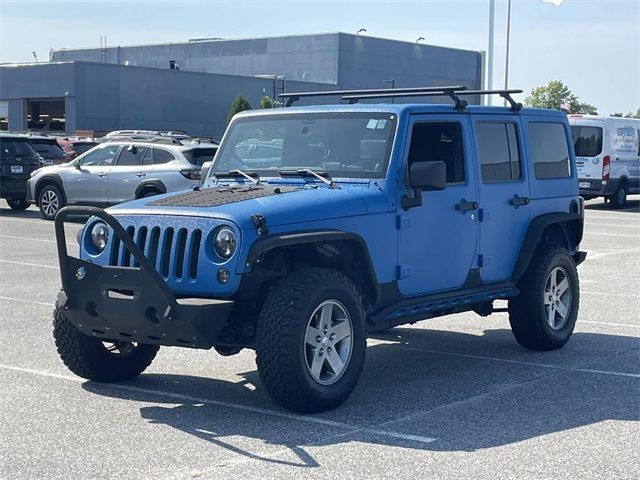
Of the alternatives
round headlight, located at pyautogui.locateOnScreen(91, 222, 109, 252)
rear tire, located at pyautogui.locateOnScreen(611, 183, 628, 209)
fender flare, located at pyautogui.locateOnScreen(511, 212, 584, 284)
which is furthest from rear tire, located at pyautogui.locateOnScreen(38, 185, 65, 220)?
round headlight, located at pyautogui.locateOnScreen(91, 222, 109, 252)

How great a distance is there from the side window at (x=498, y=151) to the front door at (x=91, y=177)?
13.7m

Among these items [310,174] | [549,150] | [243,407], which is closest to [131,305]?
[243,407]

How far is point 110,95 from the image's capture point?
204 feet

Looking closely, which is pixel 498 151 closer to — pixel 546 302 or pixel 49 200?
pixel 546 302

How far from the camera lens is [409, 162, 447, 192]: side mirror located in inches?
305

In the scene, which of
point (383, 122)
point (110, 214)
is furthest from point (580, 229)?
point (110, 214)

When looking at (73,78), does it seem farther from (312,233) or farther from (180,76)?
(312,233)

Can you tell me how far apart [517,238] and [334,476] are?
4.03 meters

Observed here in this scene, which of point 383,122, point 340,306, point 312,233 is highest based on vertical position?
point 383,122

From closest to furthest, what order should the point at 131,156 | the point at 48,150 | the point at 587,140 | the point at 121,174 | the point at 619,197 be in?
the point at 121,174 < the point at 131,156 < the point at 48,150 < the point at 587,140 < the point at 619,197

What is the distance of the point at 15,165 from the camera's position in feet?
80.5

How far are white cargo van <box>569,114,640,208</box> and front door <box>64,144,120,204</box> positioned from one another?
12.4m

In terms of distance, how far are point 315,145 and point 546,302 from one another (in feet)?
8.12

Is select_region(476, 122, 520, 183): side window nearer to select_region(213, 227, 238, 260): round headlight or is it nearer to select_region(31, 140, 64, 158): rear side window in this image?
select_region(213, 227, 238, 260): round headlight
